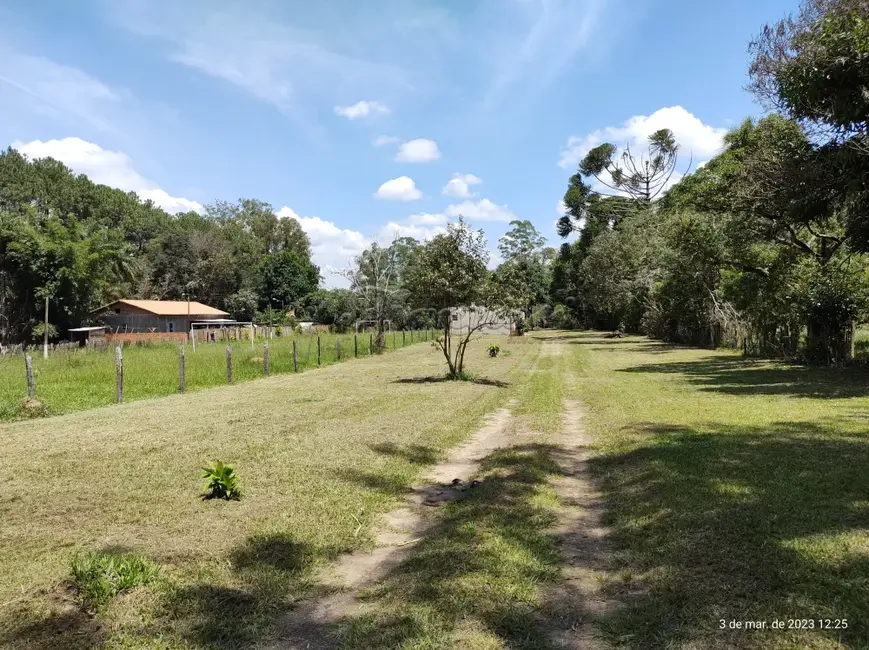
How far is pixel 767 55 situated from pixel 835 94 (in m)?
2.13

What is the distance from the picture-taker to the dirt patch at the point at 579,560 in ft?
10.6

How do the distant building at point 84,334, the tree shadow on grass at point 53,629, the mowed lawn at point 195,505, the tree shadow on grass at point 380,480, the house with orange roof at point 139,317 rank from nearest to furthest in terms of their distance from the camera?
1. the tree shadow on grass at point 53,629
2. the mowed lawn at point 195,505
3. the tree shadow on grass at point 380,480
4. the distant building at point 84,334
5. the house with orange roof at point 139,317

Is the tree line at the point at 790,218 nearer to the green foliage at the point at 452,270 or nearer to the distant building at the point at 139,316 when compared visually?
the green foliage at the point at 452,270

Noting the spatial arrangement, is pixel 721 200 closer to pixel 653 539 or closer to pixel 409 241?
pixel 653 539

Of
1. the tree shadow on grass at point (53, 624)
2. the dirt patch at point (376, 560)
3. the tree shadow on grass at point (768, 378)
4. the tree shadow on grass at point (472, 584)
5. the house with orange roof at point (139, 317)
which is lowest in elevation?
the dirt patch at point (376, 560)

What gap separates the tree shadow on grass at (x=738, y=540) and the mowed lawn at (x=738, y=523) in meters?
0.01

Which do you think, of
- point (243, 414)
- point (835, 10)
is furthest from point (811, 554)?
point (835, 10)

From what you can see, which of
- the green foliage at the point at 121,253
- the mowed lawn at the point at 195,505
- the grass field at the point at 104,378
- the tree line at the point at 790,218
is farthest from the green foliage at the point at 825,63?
the green foliage at the point at 121,253

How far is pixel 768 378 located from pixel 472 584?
14210 millimetres

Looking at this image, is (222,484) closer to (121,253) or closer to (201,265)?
(121,253)

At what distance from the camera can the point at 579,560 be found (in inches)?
165

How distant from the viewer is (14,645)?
3043mm

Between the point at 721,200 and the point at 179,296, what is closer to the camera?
the point at 721,200

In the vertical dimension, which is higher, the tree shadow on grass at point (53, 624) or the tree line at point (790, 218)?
the tree line at point (790, 218)
